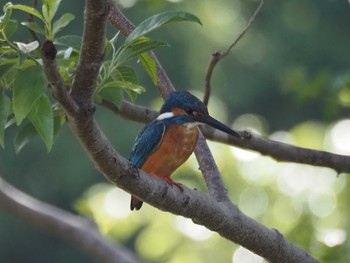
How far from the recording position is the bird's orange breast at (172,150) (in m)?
3.77

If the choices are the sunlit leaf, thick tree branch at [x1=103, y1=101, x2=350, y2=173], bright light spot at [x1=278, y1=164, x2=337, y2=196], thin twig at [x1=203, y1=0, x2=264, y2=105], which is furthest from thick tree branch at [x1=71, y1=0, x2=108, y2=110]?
bright light spot at [x1=278, y1=164, x2=337, y2=196]

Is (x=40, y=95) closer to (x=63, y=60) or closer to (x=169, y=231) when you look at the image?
(x=63, y=60)

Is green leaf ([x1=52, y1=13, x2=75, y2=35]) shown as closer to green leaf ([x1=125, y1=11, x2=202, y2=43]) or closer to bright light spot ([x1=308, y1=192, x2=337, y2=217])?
green leaf ([x1=125, y1=11, x2=202, y2=43])

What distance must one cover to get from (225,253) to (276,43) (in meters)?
10.4

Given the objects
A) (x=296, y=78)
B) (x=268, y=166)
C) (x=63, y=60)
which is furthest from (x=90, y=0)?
(x=268, y=166)

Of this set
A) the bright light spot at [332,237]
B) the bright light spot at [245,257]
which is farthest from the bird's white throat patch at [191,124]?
the bright light spot at [332,237]

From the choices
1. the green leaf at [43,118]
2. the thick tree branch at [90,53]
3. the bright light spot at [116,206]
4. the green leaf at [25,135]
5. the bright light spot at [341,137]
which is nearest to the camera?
the thick tree branch at [90,53]

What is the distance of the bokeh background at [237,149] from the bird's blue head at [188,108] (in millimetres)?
531

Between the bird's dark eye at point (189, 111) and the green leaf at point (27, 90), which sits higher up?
the bird's dark eye at point (189, 111)

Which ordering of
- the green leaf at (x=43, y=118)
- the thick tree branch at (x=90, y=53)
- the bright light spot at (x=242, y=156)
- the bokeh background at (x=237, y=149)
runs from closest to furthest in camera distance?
the thick tree branch at (x=90, y=53) < the green leaf at (x=43, y=118) < the bokeh background at (x=237, y=149) < the bright light spot at (x=242, y=156)

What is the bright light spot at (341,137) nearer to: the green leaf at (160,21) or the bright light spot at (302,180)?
the bright light spot at (302,180)

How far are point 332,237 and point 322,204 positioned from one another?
67cm

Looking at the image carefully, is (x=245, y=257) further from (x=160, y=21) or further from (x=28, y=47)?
(x=28, y=47)

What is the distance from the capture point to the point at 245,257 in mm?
4840
